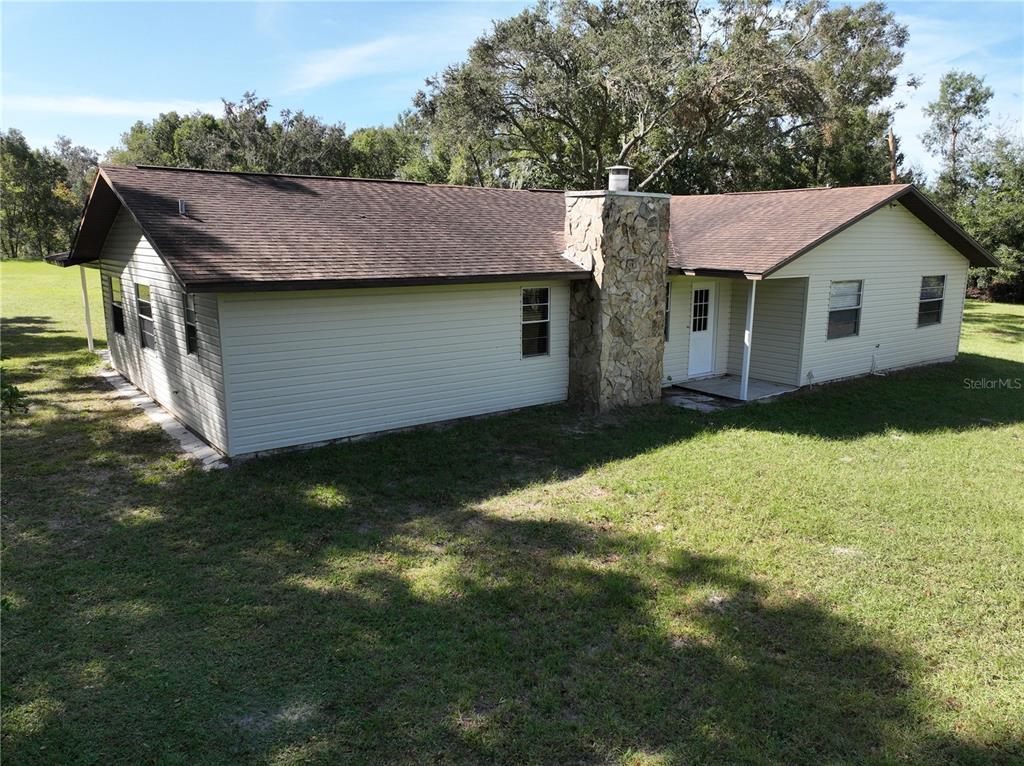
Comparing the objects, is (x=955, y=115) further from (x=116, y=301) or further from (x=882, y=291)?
(x=116, y=301)

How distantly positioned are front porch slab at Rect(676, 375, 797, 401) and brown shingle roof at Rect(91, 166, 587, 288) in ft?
11.9

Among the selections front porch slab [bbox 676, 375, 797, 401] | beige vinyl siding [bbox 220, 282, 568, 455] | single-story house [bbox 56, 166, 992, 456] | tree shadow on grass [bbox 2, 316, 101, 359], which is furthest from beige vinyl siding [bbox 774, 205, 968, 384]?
tree shadow on grass [bbox 2, 316, 101, 359]

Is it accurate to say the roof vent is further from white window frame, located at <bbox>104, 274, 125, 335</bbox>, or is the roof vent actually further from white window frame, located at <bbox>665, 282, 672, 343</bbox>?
white window frame, located at <bbox>104, 274, 125, 335</bbox>

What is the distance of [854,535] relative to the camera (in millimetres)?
6707

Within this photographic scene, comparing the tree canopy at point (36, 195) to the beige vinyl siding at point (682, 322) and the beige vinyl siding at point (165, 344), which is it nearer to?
the beige vinyl siding at point (165, 344)

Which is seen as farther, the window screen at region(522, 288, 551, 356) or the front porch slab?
the front porch slab

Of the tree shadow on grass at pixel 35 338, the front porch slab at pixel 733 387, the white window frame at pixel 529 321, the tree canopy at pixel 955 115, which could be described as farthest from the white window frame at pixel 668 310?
the tree canopy at pixel 955 115

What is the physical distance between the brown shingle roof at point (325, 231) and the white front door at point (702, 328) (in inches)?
120

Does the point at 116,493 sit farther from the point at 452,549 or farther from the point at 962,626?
the point at 962,626

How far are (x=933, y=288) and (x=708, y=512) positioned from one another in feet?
37.5

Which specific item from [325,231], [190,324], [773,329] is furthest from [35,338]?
[773,329]

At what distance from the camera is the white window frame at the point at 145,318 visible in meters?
11.1

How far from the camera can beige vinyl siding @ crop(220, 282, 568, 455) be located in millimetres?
8680

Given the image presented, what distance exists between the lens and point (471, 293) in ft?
34.2
